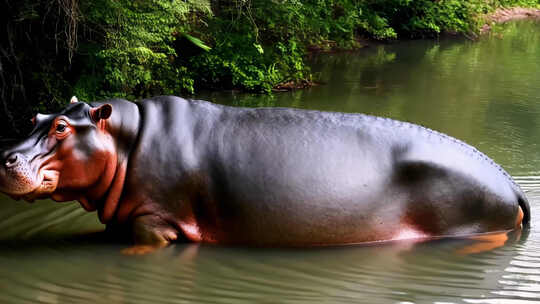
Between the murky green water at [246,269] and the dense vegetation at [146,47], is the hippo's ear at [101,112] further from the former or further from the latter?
the dense vegetation at [146,47]

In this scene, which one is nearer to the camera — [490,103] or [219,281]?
[219,281]

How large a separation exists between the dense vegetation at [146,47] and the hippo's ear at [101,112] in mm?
2605

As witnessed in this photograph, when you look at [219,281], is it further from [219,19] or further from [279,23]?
[279,23]

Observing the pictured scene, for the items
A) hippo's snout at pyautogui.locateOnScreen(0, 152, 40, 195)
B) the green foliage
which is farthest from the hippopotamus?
the green foliage

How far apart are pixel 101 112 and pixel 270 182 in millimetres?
1284

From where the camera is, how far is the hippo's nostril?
14.6 ft

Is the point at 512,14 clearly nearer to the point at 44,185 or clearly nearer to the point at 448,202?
the point at 448,202

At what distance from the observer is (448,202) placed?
16.7 feet

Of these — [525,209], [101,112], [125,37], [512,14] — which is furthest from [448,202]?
[512,14]

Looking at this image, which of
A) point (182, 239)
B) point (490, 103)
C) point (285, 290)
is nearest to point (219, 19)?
point (490, 103)

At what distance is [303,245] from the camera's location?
16.7ft

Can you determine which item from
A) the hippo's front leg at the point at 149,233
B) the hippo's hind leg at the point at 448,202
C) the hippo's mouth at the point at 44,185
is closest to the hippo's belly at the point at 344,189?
the hippo's hind leg at the point at 448,202

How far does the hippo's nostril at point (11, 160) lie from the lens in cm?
446

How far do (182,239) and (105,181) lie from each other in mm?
702
